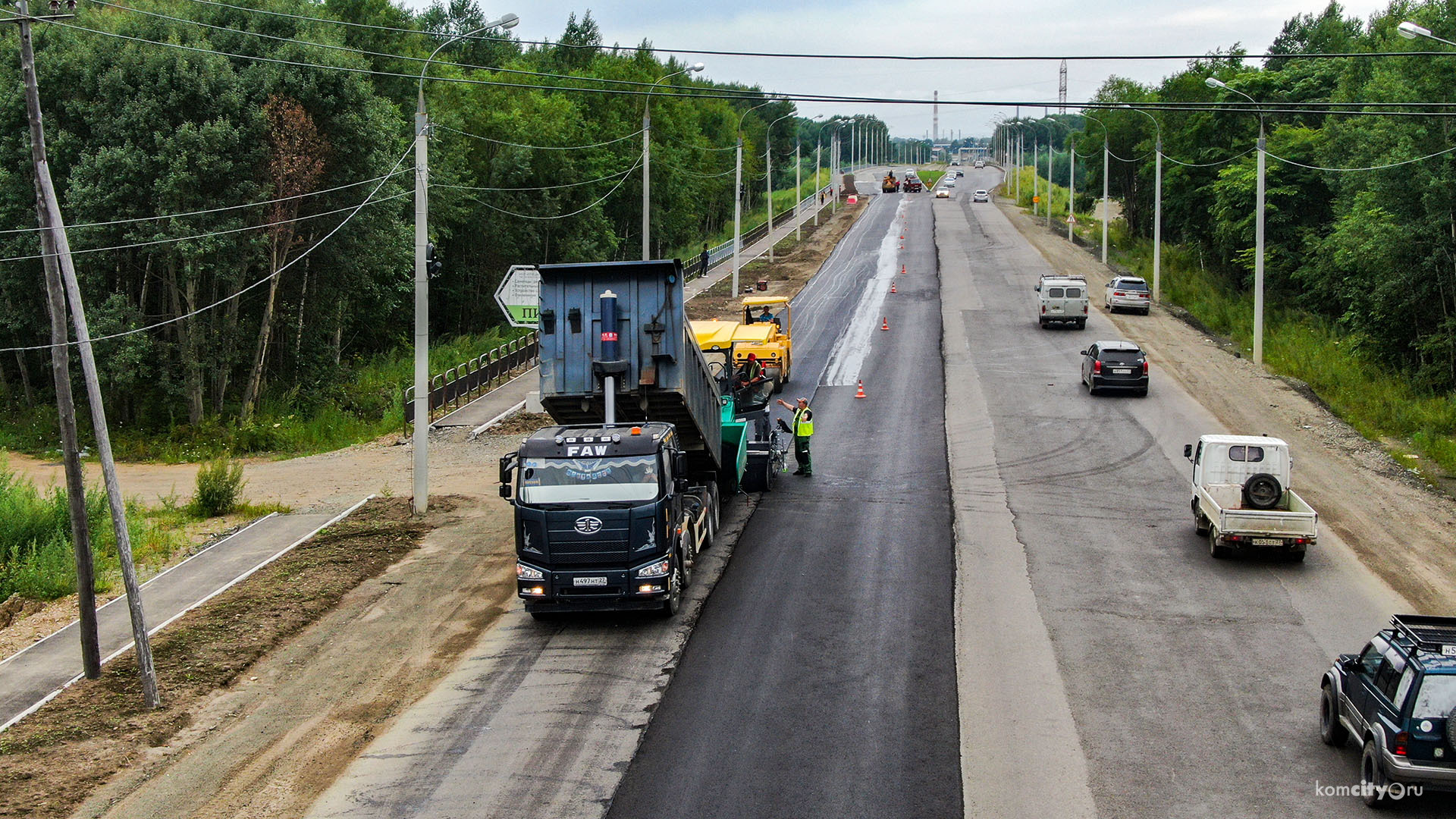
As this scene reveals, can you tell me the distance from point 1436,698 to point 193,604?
16.7 m

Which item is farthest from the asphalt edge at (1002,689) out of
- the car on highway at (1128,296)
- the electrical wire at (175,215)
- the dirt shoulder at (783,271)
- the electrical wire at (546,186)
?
the electrical wire at (546,186)

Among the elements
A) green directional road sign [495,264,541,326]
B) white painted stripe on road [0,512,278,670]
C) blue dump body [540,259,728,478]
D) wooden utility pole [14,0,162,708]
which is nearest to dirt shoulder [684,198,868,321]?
green directional road sign [495,264,541,326]

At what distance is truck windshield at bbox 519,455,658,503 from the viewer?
16719 mm

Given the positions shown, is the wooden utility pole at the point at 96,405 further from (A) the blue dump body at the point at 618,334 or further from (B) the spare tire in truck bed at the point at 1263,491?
(B) the spare tire in truck bed at the point at 1263,491

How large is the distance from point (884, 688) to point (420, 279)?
509 inches

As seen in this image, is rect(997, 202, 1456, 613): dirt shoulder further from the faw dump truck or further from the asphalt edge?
the faw dump truck

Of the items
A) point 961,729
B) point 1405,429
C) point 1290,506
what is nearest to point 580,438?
point 961,729

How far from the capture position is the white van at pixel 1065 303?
45000 mm

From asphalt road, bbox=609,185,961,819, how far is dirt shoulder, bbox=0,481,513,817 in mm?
3687

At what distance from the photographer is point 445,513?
24.1 metres

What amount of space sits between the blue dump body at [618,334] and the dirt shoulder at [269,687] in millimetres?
3580

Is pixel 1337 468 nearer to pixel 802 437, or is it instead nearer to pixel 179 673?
pixel 802 437

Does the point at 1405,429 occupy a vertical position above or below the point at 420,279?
below

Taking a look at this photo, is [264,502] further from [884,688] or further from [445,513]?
[884,688]
